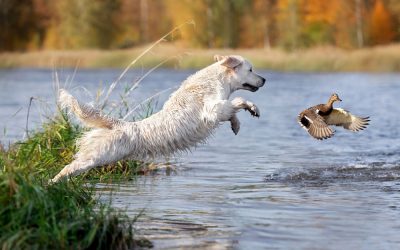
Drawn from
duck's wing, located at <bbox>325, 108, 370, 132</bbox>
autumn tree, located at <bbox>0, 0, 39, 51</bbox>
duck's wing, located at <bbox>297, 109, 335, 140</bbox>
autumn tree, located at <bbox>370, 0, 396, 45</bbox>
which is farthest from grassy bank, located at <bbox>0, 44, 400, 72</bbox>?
duck's wing, located at <bbox>297, 109, 335, 140</bbox>

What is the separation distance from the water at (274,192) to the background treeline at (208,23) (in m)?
42.2

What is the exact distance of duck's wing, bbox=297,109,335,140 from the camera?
444 inches

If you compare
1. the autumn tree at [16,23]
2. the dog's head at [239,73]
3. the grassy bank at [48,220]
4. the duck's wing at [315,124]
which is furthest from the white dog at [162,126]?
the autumn tree at [16,23]

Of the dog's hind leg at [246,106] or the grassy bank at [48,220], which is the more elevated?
the dog's hind leg at [246,106]

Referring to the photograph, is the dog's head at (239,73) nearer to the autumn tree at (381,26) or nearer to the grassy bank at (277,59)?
the grassy bank at (277,59)

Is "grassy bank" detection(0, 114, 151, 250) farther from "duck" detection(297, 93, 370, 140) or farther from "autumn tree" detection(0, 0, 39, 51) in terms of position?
"autumn tree" detection(0, 0, 39, 51)

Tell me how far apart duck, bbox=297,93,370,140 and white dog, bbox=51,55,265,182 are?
122cm

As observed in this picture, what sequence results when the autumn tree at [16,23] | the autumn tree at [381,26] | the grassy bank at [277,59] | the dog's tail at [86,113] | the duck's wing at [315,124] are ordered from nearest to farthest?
1. the dog's tail at [86,113]
2. the duck's wing at [315,124]
3. the grassy bank at [277,59]
4. the autumn tree at [381,26]
5. the autumn tree at [16,23]

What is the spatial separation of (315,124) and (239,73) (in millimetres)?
1320

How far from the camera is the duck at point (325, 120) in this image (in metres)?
11.3

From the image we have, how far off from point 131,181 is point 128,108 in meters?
1.93

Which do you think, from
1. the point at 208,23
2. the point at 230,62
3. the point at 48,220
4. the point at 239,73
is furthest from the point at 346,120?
the point at 208,23

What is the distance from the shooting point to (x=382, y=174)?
1304 centimetres

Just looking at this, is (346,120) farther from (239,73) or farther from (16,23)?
(16,23)
